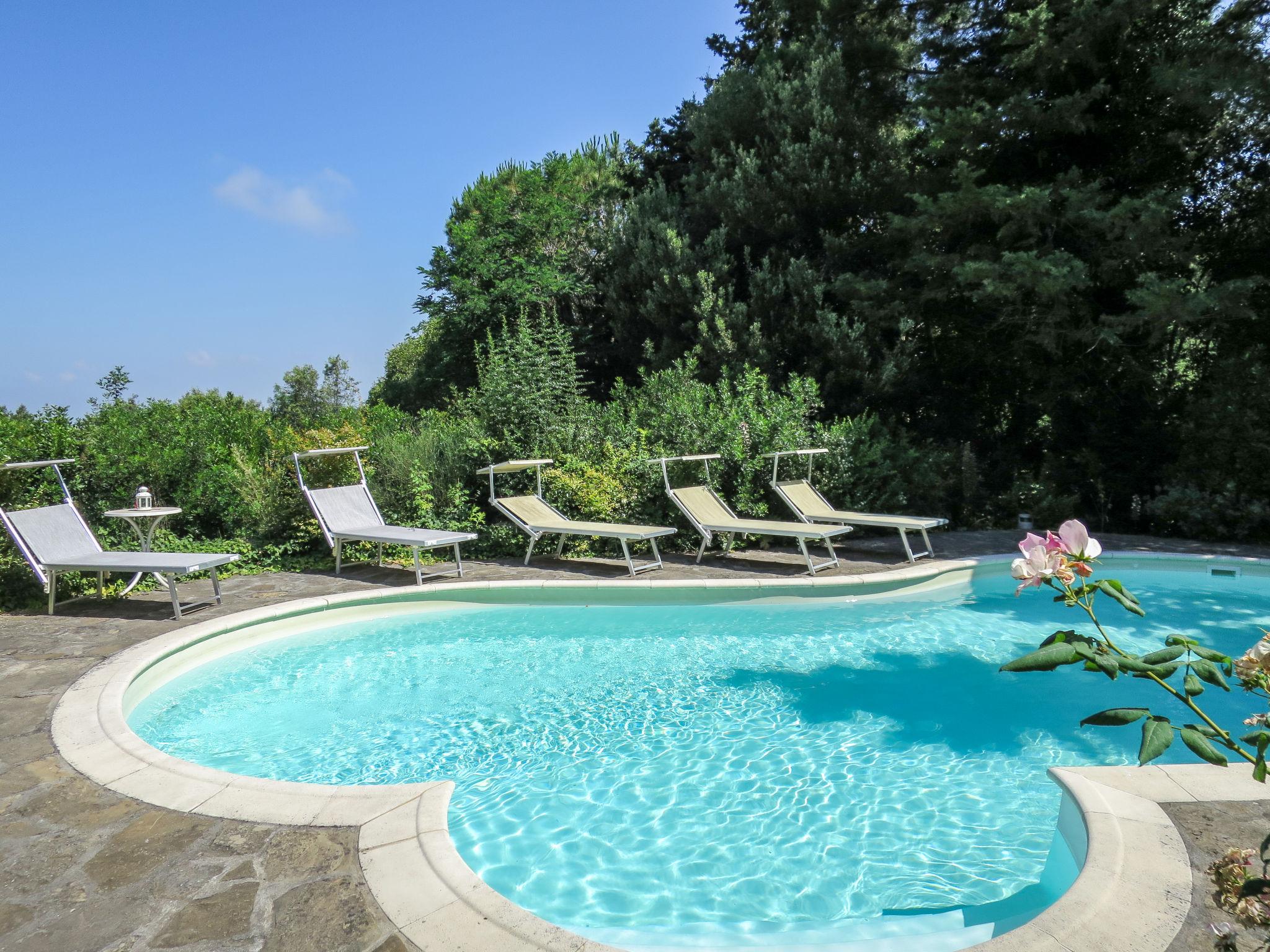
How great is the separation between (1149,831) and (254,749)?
416cm

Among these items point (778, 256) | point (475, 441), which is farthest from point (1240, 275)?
point (475, 441)

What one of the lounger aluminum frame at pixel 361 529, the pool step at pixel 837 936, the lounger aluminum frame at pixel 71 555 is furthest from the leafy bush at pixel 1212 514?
the lounger aluminum frame at pixel 71 555

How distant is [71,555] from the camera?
658cm

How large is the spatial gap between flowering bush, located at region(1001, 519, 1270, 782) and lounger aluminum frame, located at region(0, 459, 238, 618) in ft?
21.1

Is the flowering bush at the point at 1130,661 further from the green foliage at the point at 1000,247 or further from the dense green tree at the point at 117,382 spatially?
the dense green tree at the point at 117,382

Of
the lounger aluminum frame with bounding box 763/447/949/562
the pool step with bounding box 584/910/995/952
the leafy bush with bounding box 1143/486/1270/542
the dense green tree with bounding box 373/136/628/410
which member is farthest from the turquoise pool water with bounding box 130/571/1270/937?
the dense green tree with bounding box 373/136/628/410

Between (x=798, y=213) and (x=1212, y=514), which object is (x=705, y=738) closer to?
(x=1212, y=514)

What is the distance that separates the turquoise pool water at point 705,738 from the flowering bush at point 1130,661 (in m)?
2.04

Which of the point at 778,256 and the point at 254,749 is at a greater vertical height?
the point at 778,256

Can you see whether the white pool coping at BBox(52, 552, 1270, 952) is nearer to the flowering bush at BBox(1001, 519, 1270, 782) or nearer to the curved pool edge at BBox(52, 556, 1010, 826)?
the curved pool edge at BBox(52, 556, 1010, 826)

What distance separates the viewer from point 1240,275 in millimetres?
11078

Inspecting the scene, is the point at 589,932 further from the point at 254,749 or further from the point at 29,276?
the point at 29,276

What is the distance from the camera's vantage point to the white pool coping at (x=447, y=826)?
213cm

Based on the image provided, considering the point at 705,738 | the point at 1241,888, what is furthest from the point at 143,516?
the point at 1241,888
